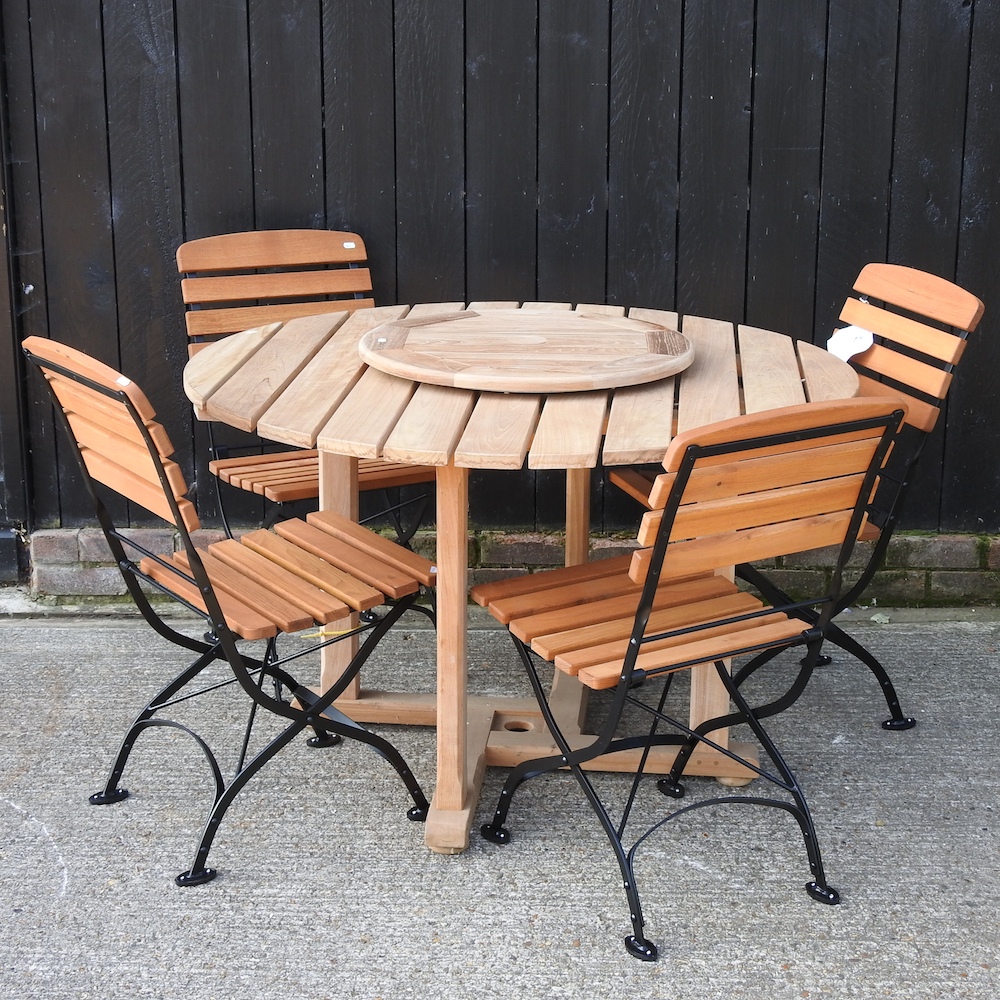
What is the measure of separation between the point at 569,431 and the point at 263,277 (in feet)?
5.65

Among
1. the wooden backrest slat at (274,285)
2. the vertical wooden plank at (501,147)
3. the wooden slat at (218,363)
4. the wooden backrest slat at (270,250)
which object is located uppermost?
the vertical wooden plank at (501,147)

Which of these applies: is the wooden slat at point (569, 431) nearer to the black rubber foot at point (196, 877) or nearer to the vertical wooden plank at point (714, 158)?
the black rubber foot at point (196, 877)

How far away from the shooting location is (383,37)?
12.7 ft

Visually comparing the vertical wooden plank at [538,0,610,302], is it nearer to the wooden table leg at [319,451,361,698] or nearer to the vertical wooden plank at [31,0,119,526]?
the wooden table leg at [319,451,361,698]

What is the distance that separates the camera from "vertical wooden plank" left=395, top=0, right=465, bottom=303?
12.6 feet

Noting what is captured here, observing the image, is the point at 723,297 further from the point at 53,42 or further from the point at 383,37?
the point at 53,42

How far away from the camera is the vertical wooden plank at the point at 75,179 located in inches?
152

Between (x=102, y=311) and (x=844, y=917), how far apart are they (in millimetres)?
2896

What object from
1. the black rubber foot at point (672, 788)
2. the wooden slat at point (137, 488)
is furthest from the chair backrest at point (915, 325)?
the wooden slat at point (137, 488)

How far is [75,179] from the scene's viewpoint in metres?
3.96

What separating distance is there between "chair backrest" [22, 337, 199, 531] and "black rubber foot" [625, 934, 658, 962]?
1158mm

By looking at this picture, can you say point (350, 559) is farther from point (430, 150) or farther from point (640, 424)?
point (430, 150)

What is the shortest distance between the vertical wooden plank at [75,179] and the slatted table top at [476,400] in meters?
1.09

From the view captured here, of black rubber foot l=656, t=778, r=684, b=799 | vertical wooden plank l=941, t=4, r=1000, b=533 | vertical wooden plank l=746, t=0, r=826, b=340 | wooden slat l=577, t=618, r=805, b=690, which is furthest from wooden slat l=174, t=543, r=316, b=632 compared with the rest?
vertical wooden plank l=941, t=4, r=1000, b=533
